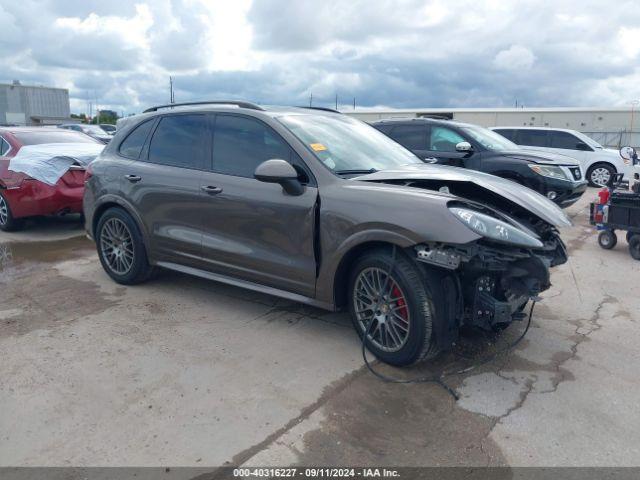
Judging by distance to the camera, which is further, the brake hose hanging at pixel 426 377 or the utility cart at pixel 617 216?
the utility cart at pixel 617 216

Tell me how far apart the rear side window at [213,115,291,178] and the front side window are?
5595 mm

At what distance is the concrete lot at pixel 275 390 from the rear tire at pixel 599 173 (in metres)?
11.4

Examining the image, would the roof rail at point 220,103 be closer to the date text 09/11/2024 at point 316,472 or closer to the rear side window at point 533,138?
the date text 09/11/2024 at point 316,472

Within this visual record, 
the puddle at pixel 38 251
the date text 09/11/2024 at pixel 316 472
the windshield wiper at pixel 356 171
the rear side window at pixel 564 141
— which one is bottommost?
the date text 09/11/2024 at pixel 316 472

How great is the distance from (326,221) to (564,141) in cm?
1354

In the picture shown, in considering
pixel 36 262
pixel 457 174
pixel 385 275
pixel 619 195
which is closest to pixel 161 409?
pixel 385 275

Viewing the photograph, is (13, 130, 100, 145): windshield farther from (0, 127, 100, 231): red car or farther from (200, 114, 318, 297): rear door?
(200, 114, 318, 297): rear door

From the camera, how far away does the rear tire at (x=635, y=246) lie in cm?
705

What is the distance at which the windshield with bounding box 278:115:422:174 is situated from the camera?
14.1 ft

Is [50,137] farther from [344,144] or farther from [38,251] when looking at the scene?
[344,144]

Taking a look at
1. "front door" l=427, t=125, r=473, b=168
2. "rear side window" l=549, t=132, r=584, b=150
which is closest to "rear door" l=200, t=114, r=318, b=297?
"front door" l=427, t=125, r=473, b=168

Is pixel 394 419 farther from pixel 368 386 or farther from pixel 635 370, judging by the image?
pixel 635 370

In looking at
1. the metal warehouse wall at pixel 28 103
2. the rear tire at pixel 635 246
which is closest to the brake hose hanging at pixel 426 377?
the rear tire at pixel 635 246

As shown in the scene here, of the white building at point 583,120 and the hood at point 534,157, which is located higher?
the white building at point 583,120
